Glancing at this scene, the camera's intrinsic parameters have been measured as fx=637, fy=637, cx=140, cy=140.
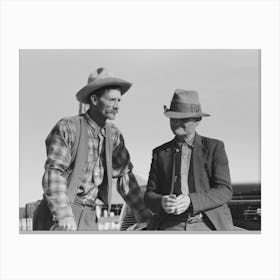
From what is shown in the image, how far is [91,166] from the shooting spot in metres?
4.87

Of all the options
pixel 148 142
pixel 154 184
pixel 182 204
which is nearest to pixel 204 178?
pixel 182 204

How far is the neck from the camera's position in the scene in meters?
4.92

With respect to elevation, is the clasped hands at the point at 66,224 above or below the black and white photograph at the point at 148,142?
below

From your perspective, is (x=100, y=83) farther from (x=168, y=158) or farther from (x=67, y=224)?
(x=67, y=224)

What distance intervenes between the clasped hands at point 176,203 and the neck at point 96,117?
0.75 m

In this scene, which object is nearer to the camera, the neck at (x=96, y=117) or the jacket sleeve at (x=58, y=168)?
the jacket sleeve at (x=58, y=168)

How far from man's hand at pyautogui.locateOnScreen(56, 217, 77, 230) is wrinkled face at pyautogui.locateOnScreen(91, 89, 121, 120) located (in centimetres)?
83

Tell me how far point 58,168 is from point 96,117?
1.60 feet

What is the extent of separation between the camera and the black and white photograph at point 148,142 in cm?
→ 485

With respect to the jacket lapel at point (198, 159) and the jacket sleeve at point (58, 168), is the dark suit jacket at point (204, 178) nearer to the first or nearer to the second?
the jacket lapel at point (198, 159)

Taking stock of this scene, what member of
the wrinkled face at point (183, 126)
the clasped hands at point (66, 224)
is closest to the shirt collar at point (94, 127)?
the wrinkled face at point (183, 126)
